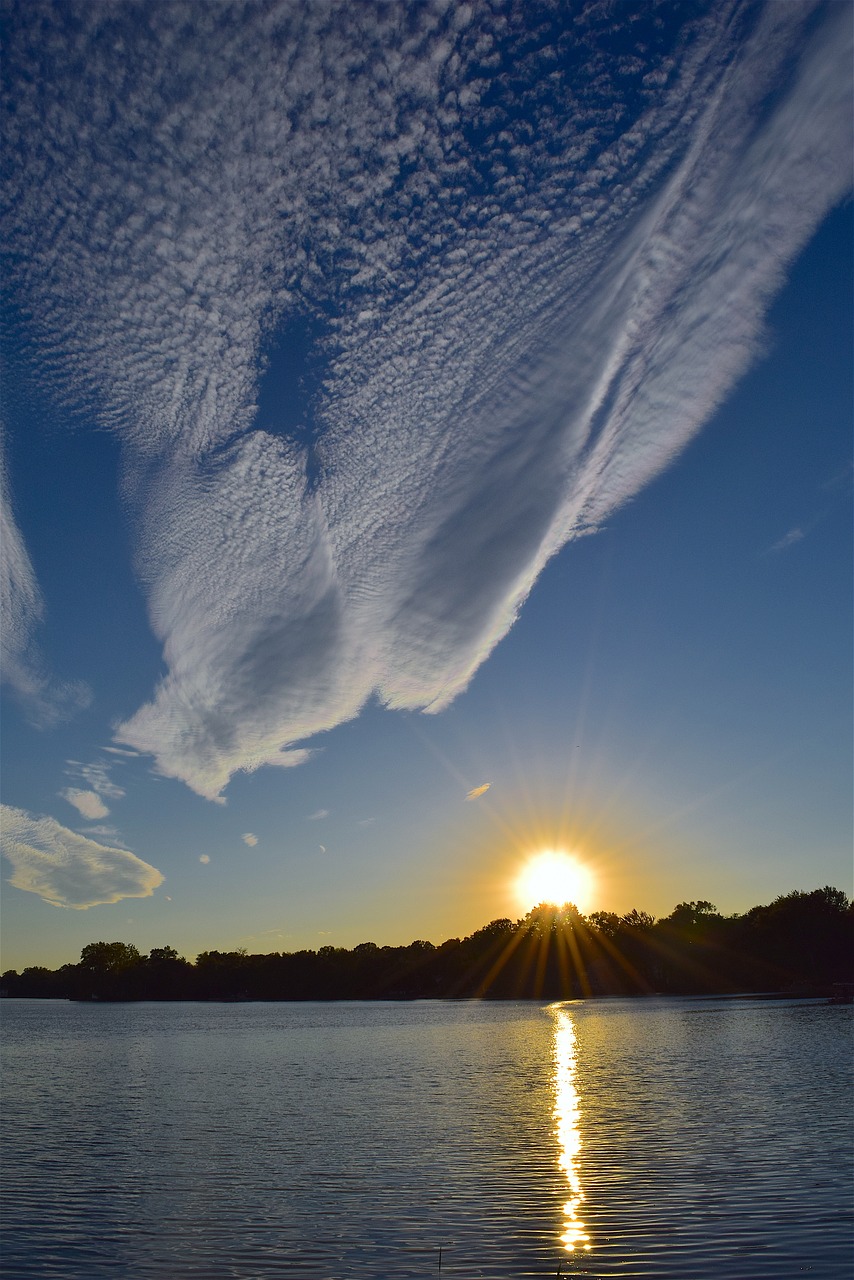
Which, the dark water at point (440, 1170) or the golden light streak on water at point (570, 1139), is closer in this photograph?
the dark water at point (440, 1170)

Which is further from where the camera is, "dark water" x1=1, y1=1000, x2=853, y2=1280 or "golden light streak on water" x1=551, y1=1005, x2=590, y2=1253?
"golden light streak on water" x1=551, y1=1005, x2=590, y2=1253

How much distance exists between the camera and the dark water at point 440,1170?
1914cm

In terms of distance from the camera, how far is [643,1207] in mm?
21812

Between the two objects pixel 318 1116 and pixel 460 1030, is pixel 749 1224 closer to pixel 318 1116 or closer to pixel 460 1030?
pixel 318 1116

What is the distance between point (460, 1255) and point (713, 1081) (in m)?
32.8

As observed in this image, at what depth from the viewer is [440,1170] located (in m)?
27.5

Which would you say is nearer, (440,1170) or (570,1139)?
(440,1170)

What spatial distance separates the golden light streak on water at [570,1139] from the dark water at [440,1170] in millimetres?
125

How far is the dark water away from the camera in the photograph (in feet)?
62.8

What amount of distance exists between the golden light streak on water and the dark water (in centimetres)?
13

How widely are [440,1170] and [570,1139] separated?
6.61 meters

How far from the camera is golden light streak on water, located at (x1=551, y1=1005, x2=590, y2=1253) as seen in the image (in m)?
19.8

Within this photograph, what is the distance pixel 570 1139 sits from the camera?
104 ft

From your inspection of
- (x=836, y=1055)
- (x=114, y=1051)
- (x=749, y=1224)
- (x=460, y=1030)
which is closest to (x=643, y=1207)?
(x=749, y=1224)
